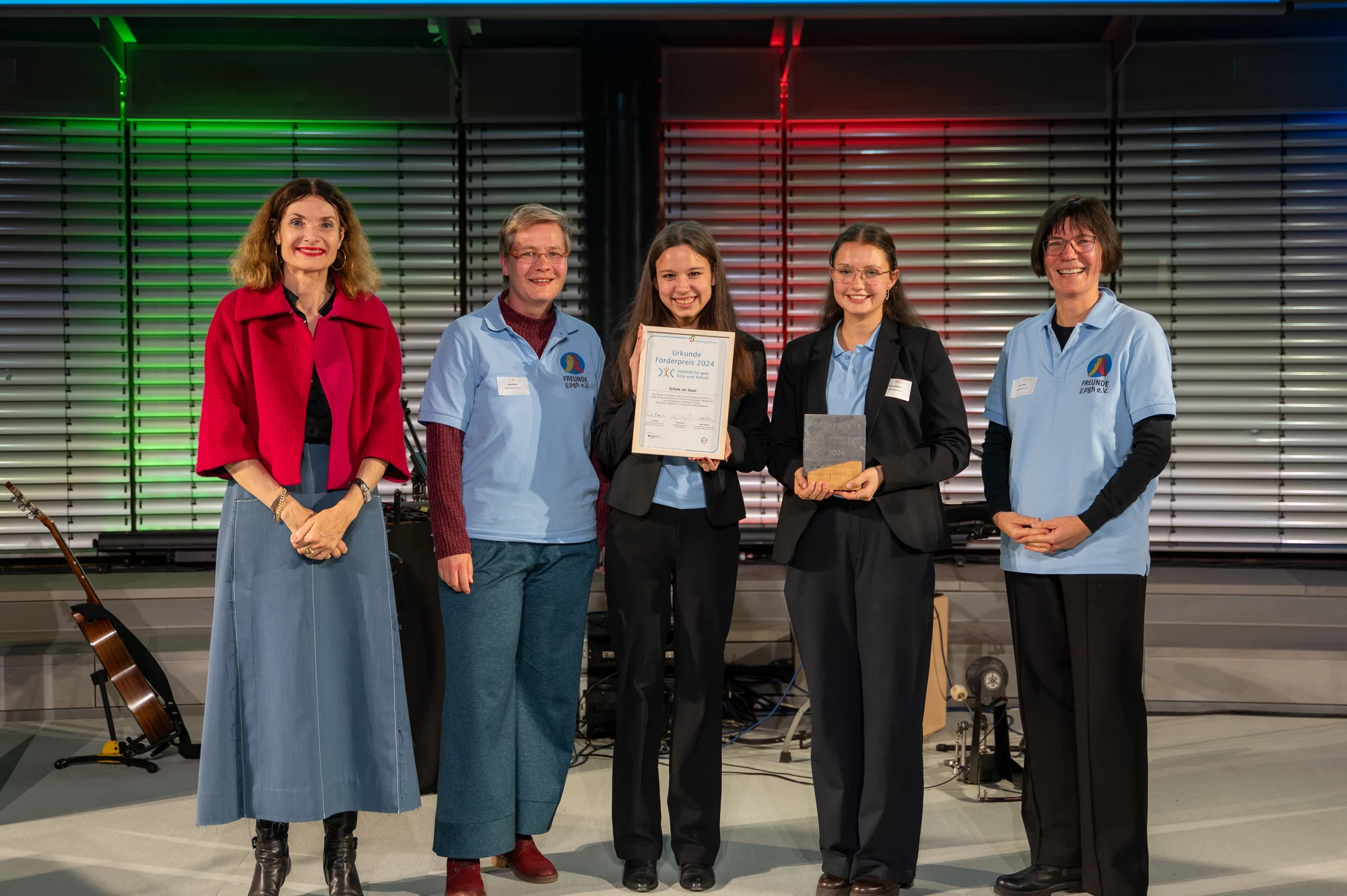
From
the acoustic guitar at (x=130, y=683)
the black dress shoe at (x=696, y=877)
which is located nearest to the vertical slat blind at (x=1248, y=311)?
the black dress shoe at (x=696, y=877)

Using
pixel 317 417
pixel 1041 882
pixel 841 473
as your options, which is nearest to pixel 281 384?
pixel 317 417

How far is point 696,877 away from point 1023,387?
1.66 meters

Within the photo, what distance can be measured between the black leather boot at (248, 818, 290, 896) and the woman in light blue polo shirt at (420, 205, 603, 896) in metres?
0.41

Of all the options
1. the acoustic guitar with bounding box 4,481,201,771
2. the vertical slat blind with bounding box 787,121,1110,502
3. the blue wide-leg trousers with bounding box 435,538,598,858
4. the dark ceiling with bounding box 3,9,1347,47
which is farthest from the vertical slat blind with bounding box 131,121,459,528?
the blue wide-leg trousers with bounding box 435,538,598,858

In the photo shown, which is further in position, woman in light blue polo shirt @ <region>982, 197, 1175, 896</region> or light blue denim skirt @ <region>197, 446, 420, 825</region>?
woman in light blue polo shirt @ <region>982, 197, 1175, 896</region>

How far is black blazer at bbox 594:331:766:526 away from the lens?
2820 millimetres

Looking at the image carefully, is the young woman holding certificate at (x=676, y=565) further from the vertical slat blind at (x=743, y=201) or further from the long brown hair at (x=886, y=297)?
the vertical slat blind at (x=743, y=201)

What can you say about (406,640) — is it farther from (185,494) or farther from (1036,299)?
(1036,299)

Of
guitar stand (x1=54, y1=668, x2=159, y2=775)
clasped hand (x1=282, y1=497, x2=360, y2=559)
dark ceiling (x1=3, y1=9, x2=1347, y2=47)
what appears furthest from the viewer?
dark ceiling (x1=3, y1=9, x2=1347, y2=47)

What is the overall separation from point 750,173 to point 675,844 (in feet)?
12.8

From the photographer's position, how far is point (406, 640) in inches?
153

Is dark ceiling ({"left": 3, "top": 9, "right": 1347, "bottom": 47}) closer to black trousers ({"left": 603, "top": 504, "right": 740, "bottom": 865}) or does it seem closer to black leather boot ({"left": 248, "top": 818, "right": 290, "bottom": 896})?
black trousers ({"left": 603, "top": 504, "right": 740, "bottom": 865})

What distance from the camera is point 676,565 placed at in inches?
113

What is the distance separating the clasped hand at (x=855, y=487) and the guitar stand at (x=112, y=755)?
313 cm
